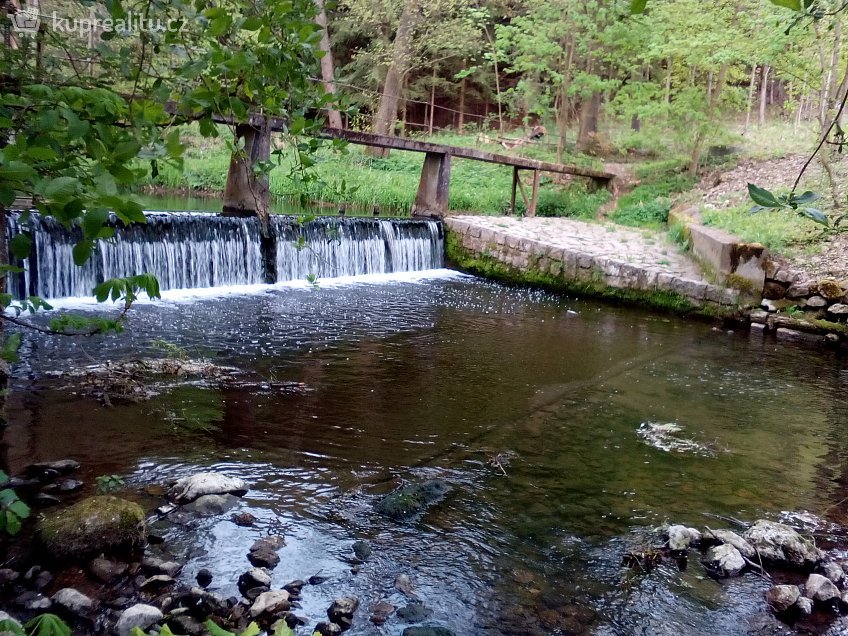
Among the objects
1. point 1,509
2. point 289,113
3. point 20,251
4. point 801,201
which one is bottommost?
point 1,509

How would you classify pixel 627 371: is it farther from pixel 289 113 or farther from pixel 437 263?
pixel 437 263

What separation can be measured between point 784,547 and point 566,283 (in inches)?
337

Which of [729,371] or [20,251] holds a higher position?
[20,251]

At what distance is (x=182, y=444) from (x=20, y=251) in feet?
11.1

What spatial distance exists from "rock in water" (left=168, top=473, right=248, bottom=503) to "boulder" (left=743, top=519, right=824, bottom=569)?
119 inches

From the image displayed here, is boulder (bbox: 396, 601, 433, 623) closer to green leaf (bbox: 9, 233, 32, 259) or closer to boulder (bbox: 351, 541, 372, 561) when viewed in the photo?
boulder (bbox: 351, 541, 372, 561)

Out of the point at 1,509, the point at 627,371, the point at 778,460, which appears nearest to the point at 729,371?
the point at 627,371

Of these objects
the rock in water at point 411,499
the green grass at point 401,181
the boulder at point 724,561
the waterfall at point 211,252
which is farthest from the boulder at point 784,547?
the green grass at point 401,181

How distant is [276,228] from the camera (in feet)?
38.1

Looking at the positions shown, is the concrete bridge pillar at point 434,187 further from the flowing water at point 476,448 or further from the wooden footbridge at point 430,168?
the flowing water at point 476,448

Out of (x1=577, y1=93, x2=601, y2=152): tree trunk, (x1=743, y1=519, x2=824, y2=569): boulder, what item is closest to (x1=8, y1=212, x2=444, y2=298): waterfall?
(x1=743, y1=519, x2=824, y2=569): boulder

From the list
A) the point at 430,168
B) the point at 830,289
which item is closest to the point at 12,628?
the point at 830,289

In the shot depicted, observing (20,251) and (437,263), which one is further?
(437,263)

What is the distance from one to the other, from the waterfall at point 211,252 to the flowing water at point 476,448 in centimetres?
132
